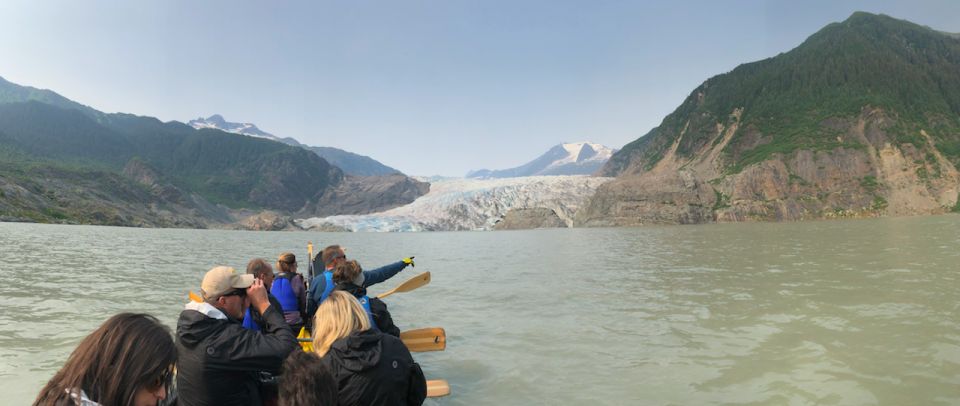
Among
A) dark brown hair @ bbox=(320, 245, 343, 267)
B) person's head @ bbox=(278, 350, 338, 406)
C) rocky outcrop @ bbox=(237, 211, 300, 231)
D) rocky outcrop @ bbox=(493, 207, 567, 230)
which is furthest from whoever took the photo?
rocky outcrop @ bbox=(493, 207, 567, 230)

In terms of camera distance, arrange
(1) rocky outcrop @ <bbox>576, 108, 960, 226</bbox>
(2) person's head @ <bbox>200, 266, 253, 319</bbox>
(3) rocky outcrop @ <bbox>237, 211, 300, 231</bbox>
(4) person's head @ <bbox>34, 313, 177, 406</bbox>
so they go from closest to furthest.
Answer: (4) person's head @ <bbox>34, 313, 177, 406</bbox>
(2) person's head @ <bbox>200, 266, 253, 319</bbox>
(1) rocky outcrop @ <bbox>576, 108, 960, 226</bbox>
(3) rocky outcrop @ <bbox>237, 211, 300, 231</bbox>

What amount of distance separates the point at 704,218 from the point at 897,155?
35387mm

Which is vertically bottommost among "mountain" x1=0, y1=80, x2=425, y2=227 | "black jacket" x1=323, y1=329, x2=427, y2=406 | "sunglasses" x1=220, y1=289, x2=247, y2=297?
"black jacket" x1=323, y1=329, x2=427, y2=406

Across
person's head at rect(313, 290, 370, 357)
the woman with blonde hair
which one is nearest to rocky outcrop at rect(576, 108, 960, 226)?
the woman with blonde hair

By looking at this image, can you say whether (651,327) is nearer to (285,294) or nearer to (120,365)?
(285,294)

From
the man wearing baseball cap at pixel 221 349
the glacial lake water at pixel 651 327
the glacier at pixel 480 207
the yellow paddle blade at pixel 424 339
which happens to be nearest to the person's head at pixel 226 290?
the man wearing baseball cap at pixel 221 349

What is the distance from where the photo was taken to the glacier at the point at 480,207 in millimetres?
117688

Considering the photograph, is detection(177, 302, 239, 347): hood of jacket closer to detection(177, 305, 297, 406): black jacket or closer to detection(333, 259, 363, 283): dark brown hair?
detection(177, 305, 297, 406): black jacket

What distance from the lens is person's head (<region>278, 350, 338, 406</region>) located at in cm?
287

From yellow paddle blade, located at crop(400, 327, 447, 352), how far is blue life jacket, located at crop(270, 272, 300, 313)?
169 centimetres

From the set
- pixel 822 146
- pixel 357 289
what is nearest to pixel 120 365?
pixel 357 289

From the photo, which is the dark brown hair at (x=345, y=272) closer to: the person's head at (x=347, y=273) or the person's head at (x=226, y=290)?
the person's head at (x=347, y=273)

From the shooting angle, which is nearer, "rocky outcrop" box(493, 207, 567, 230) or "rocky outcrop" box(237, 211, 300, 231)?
"rocky outcrop" box(237, 211, 300, 231)

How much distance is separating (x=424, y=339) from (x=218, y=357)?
433 cm
